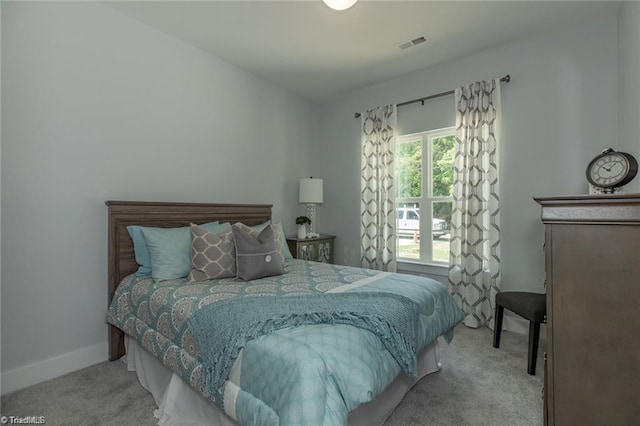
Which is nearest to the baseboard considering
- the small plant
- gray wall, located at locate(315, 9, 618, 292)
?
the small plant

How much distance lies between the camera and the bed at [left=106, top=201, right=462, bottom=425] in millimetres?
1116

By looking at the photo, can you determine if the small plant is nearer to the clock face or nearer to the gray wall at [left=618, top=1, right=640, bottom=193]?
the clock face

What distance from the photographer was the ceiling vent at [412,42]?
2806mm

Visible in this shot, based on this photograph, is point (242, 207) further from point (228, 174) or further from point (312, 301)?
point (312, 301)

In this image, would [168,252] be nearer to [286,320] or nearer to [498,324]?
[286,320]

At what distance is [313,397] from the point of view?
1020 mm

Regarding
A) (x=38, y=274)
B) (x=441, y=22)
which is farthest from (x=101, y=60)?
(x=441, y=22)

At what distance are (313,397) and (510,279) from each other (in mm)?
2661

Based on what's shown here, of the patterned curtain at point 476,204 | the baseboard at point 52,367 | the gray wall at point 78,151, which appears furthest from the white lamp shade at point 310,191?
the baseboard at point 52,367

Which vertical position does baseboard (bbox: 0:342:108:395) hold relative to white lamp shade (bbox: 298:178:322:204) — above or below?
below

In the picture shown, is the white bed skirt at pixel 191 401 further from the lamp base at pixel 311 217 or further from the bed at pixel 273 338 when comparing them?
the lamp base at pixel 311 217

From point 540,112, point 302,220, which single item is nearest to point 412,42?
point 540,112

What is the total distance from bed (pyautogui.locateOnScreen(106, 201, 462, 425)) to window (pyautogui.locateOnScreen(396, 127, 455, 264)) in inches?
57.8

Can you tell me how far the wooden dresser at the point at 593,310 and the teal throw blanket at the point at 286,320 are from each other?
1.96ft
